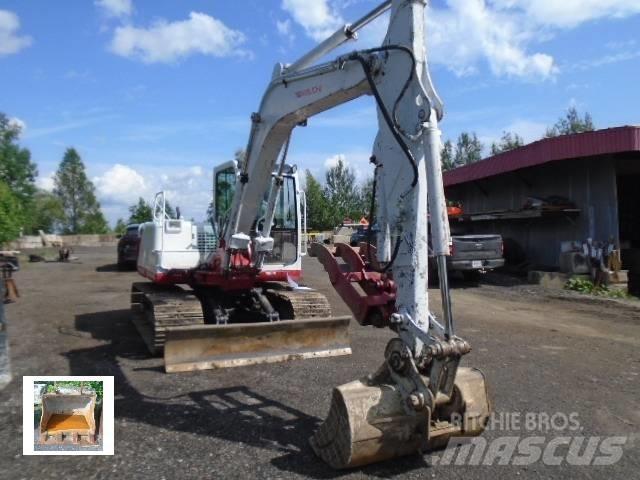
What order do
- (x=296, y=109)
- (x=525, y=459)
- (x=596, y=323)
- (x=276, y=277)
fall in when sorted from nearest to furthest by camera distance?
1. (x=525, y=459)
2. (x=296, y=109)
3. (x=276, y=277)
4. (x=596, y=323)

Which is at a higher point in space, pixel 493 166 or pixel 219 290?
pixel 493 166

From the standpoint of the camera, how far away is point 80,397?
4379mm

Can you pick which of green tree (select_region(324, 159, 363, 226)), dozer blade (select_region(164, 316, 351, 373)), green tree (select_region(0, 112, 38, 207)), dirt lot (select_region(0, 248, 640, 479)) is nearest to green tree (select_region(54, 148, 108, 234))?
green tree (select_region(0, 112, 38, 207))

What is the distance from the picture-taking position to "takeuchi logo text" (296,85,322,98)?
5.63 meters

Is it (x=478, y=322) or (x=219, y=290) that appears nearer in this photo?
(x=219, y=290)

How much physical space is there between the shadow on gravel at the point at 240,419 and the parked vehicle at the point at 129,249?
50.9 feet

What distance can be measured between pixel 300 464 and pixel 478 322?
6.90 metres

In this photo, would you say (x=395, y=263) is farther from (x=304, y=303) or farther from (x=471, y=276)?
(x=471, y=276)

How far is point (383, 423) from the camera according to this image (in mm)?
3887

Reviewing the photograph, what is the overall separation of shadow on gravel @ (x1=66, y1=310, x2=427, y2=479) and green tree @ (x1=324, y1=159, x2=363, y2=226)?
5052cm

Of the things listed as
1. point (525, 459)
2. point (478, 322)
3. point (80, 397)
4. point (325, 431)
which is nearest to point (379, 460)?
point (325, 431)

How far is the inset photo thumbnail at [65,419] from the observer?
434 cm

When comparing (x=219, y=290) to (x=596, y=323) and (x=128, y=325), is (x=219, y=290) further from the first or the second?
(x=596, y=323)

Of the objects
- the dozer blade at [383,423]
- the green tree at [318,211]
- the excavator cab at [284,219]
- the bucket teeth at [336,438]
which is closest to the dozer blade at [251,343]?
the excavator cab at [284,219]
